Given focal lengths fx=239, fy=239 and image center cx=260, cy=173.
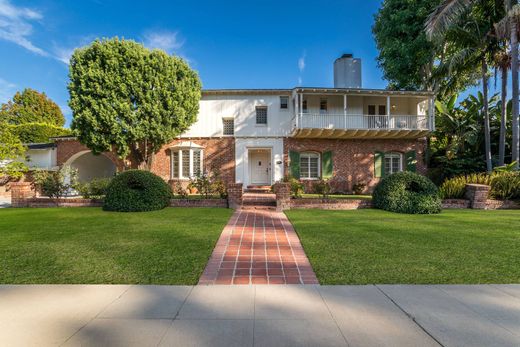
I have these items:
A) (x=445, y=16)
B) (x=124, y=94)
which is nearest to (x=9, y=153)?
(x=124, y=94)

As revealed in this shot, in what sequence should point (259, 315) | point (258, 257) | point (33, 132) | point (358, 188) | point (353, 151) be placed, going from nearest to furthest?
point (259, 315)
point (258, 257)
point (358, 188)
point (353, 151)
point (33, 132)

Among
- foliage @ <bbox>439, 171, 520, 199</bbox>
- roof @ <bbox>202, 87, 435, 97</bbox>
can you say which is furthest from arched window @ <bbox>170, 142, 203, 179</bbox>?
foliage @ <bbox>439, 171, 520, 199</bbox>

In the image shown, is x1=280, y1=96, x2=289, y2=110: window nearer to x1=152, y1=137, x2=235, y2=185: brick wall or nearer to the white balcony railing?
the white balcony railing

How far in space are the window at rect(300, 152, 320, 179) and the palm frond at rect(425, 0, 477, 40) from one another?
823cm

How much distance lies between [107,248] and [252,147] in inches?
448

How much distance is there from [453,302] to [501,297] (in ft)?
2.21

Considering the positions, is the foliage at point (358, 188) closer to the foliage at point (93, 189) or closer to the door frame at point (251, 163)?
the door frame at point (251, 163)

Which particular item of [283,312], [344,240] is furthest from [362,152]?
[283,312]

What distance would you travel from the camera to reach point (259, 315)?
244 centimetres

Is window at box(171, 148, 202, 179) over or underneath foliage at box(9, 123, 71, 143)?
underneath

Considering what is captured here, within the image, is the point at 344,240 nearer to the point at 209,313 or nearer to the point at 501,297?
the point at 501,297

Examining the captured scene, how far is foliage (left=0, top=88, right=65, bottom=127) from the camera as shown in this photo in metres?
27.5

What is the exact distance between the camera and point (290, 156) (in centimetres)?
1504

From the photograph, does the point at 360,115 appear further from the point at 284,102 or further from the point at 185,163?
the point at 185,163
